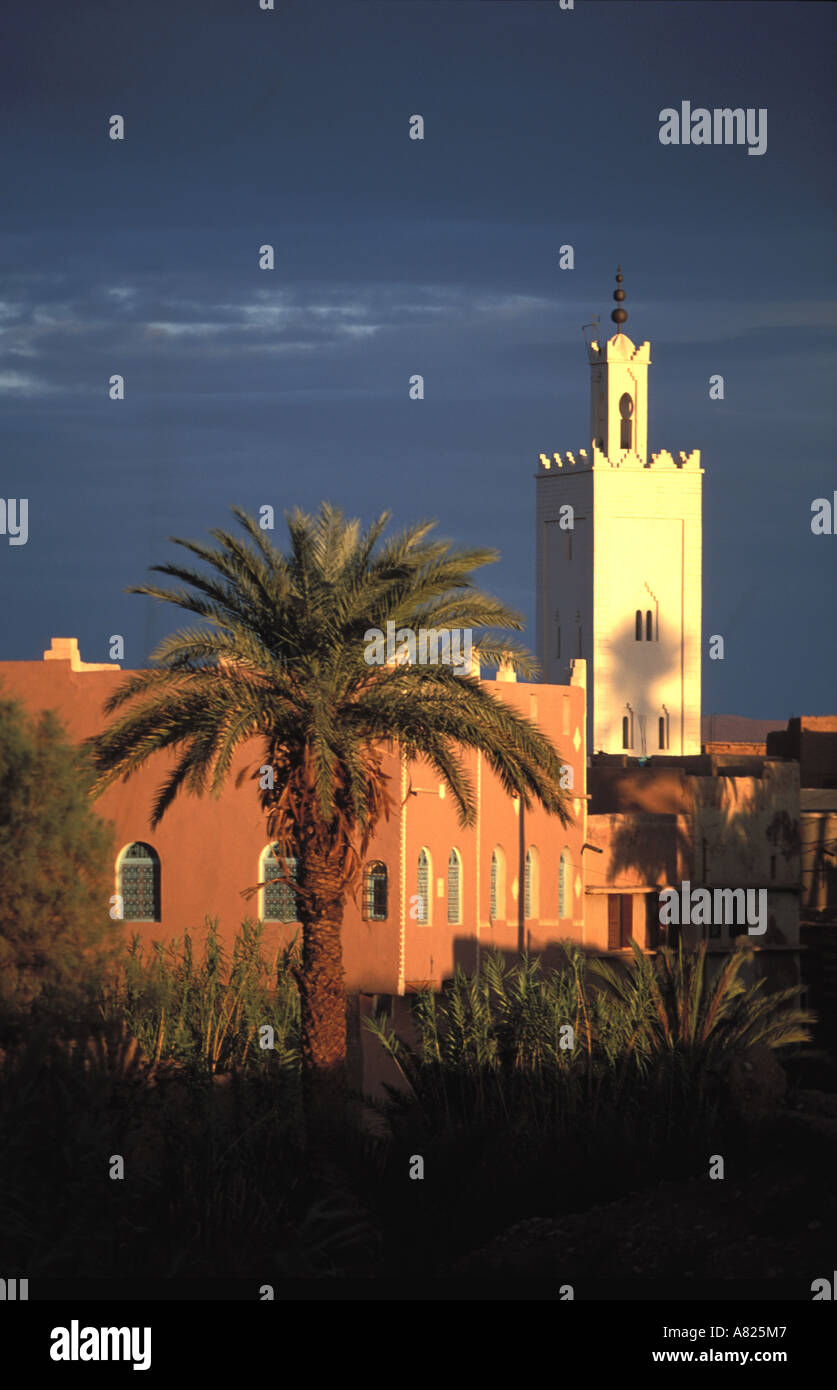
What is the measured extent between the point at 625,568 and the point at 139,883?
1960 inches

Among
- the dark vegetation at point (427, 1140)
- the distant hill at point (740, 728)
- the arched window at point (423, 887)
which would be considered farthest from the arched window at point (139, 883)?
the distant hill at point (740, 728)

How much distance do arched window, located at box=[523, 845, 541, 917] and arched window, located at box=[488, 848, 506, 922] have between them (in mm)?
822

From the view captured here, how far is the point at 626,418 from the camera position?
76.9m

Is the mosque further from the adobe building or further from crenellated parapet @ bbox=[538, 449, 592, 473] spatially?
crenellated parapet @ bbox=[538, 449, 592, 473]

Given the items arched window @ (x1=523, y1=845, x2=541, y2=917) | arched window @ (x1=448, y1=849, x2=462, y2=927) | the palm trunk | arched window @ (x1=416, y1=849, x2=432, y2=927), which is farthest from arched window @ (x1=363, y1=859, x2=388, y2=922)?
the palm trunk

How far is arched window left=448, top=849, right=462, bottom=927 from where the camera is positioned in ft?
97.0

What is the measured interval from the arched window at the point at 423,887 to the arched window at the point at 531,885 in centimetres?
343

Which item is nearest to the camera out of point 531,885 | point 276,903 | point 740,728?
point 276,903

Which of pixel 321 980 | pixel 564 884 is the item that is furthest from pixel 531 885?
pixel 321 980

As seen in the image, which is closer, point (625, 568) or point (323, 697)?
point (323, 697)

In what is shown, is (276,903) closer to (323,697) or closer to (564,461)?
(323,697)
